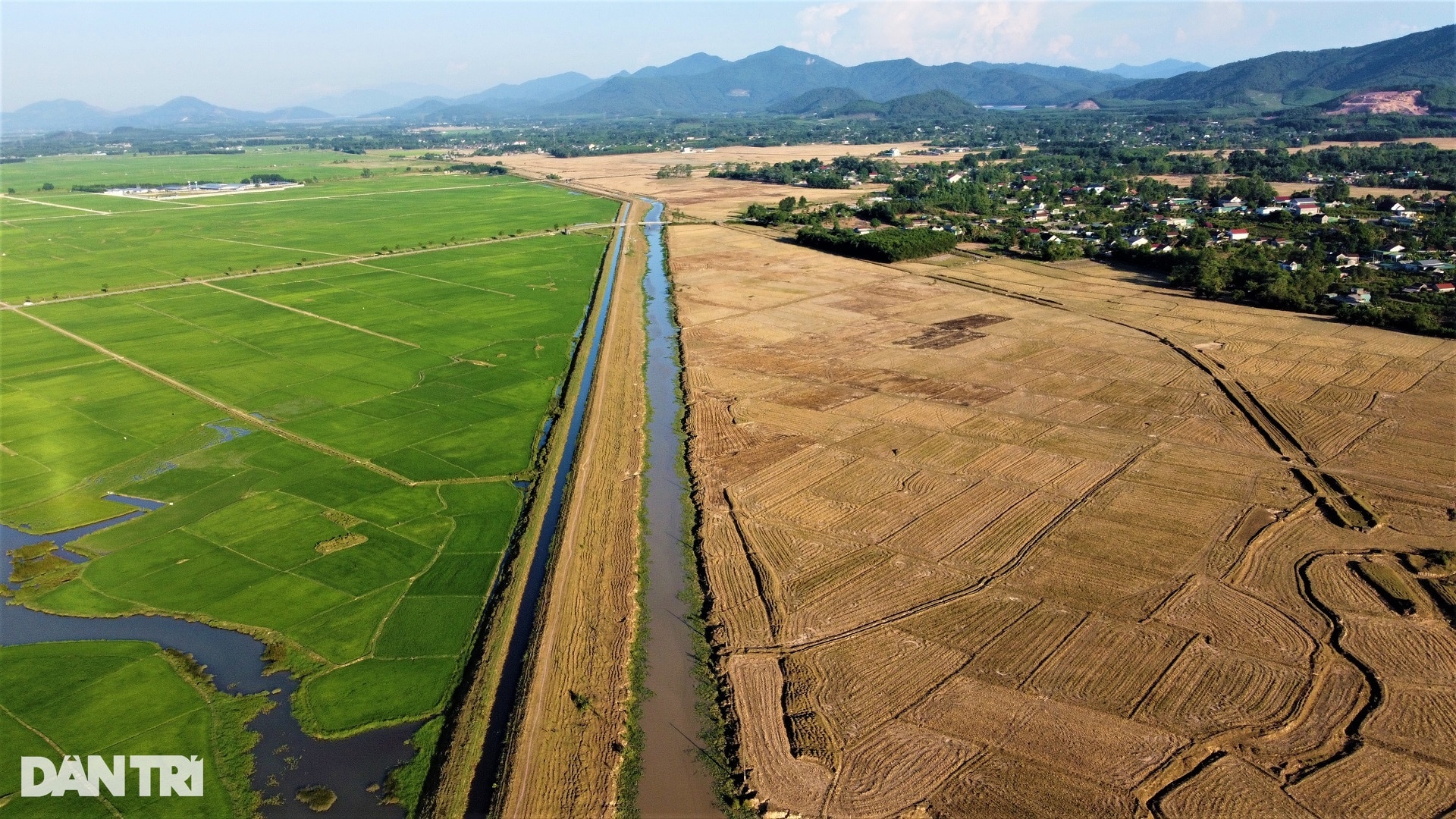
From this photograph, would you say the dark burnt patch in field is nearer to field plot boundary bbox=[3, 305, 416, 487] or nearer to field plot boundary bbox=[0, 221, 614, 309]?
field plot boundary bbox=[3, 305, 416, 487]

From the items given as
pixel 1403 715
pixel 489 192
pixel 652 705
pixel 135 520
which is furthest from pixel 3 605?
pixel 489 192

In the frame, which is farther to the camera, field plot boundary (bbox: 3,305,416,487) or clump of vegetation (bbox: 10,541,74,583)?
field plot boundary (bbox: 3,305,416,487)

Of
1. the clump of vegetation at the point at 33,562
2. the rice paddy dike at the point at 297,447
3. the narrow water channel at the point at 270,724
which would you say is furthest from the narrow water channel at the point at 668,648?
the clump of vegetation at the point at 33,562

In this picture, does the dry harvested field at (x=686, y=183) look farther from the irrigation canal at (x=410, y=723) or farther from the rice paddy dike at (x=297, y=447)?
the irrigation canal at (x=410, y=723)

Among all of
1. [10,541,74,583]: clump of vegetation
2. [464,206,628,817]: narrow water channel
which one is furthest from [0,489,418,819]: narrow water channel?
[464,206,628,817]: narrow water channel

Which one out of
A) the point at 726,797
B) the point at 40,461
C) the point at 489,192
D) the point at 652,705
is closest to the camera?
the point at 726,797

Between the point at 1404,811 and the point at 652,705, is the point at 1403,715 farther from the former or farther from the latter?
the point at 652,705
